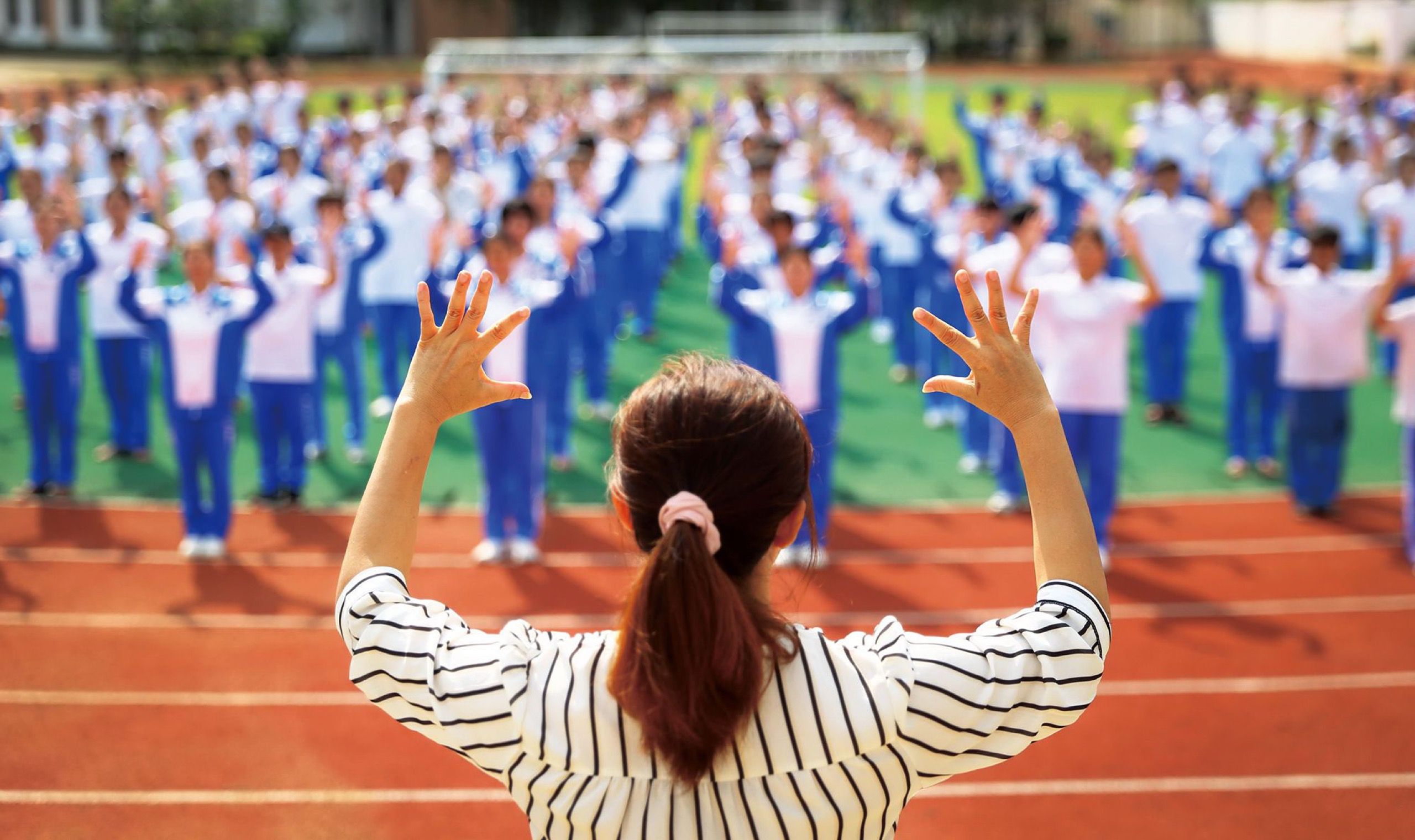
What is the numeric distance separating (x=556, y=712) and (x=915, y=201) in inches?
399

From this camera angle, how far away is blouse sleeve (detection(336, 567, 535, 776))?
1.83m

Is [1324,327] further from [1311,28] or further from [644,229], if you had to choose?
[1311,28]

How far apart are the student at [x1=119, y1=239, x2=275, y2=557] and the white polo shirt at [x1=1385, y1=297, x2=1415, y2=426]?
20.6 ft

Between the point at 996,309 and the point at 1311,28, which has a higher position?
the point at 1311,28

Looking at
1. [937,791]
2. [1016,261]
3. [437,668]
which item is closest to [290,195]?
[1016,261]

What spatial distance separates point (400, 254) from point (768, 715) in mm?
8904

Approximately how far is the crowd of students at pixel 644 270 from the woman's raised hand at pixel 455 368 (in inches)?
117

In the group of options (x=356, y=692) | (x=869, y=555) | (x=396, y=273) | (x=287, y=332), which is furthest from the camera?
(x=396, y=273)

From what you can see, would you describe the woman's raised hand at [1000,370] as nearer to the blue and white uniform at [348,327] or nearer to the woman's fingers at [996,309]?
the woman's fingers at [996,309]

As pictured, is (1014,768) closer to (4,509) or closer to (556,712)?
(556,712)

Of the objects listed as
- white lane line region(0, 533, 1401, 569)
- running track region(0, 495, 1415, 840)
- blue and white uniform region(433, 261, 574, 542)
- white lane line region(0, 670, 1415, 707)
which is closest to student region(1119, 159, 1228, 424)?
running track region(0, 495, 1415, 840)

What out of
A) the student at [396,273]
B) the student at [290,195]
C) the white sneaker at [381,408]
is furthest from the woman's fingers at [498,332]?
the student at [290,195]

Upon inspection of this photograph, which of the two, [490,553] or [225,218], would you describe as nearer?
[490,553]

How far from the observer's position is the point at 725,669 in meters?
1.70
